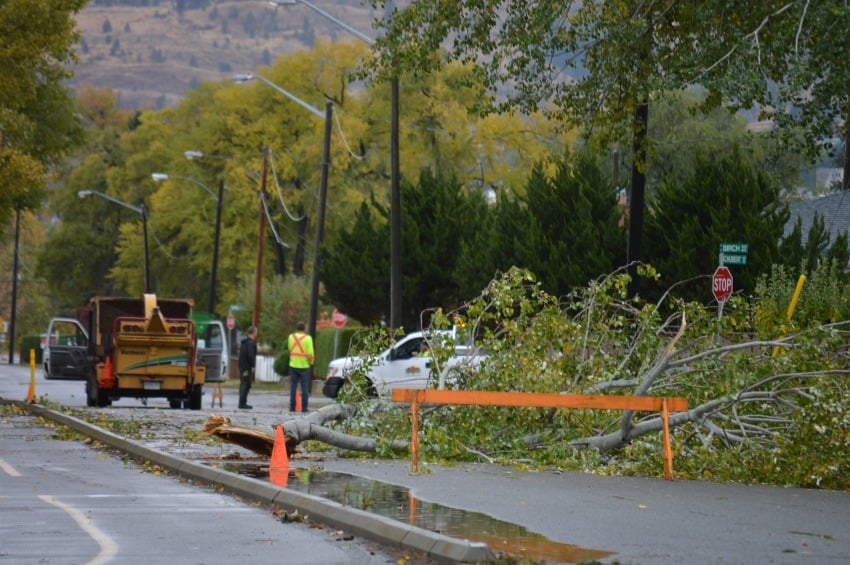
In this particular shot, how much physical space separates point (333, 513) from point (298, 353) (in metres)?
20.4

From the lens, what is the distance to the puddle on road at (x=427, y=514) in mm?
9883

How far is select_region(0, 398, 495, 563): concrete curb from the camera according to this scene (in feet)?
32.0

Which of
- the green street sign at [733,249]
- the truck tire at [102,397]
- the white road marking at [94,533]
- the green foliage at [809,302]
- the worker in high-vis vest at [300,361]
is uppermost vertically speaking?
the green street sign at [733,249]

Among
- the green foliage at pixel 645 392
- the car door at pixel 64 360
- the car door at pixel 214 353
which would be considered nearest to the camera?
the green foliage at pixel 645 392

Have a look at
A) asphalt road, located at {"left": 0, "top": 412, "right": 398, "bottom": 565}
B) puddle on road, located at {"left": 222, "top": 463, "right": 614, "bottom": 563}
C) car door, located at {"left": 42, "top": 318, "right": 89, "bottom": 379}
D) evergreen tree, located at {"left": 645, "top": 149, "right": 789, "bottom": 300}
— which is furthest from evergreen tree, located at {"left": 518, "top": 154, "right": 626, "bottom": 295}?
puddle on road, located at {"left": 222, "top": 463, "right": 614, "bottom": 563}

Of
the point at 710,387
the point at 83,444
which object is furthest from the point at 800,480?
the point at 83,444

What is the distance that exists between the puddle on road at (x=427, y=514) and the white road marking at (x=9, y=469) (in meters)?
2.34

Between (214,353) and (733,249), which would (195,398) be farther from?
(733,249)

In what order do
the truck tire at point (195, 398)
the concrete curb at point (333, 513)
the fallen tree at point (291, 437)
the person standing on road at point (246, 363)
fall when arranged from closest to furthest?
1. the concrete curb at point (333, 513)
2. the fallen tree at point (291, 437)
3. the truck tire at point (195, 398)
4. the person standing on road at point (246, 363)

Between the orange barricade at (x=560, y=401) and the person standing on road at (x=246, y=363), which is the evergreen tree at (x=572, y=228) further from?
the orange barricade at (x=560, y=401)

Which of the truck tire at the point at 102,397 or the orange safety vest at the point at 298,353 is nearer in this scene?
the orange safety vest at the point at 298,353

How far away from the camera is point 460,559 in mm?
9586

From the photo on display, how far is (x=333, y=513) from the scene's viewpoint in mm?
12047

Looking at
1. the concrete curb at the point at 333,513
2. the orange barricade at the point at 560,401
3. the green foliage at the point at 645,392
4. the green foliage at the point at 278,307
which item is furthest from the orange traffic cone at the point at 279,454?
the green foliage at the point at 278,307
